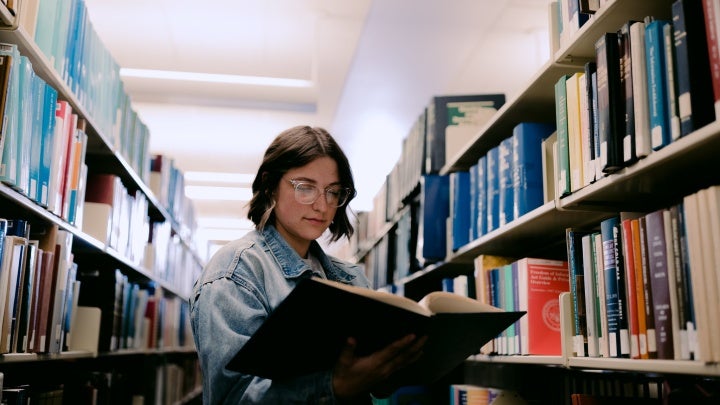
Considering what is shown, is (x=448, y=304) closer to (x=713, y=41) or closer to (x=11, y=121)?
(x=713, y=41)

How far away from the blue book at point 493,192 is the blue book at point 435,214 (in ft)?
1.38

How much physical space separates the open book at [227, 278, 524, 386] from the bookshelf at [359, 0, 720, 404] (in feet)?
0.99

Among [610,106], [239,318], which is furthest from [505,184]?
[239,318]

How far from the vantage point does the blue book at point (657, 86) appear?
1.04 meters

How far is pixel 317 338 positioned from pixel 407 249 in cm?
183

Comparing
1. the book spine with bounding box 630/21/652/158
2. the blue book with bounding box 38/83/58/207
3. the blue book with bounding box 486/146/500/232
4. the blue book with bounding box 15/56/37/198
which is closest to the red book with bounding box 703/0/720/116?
the book spine with bounding box 630/21/652/158

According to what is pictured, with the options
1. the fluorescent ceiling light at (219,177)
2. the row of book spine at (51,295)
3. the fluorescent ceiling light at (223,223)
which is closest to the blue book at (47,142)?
the row of book spine at (51,295)

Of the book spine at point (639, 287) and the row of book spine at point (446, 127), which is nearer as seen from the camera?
the book spine at point (639, 287)

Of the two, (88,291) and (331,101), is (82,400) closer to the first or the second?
(88,291)

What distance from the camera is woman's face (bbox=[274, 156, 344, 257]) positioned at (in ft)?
4.77

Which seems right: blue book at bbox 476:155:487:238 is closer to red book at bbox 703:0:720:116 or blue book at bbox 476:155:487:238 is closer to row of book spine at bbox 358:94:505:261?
row of book spine at bbox 358:94:505:261

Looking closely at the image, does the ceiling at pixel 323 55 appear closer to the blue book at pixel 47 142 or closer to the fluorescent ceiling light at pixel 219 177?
the fluorescent ceiling light at pixel 219 177

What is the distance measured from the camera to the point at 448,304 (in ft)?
3.73

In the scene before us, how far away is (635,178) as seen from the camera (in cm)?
118
